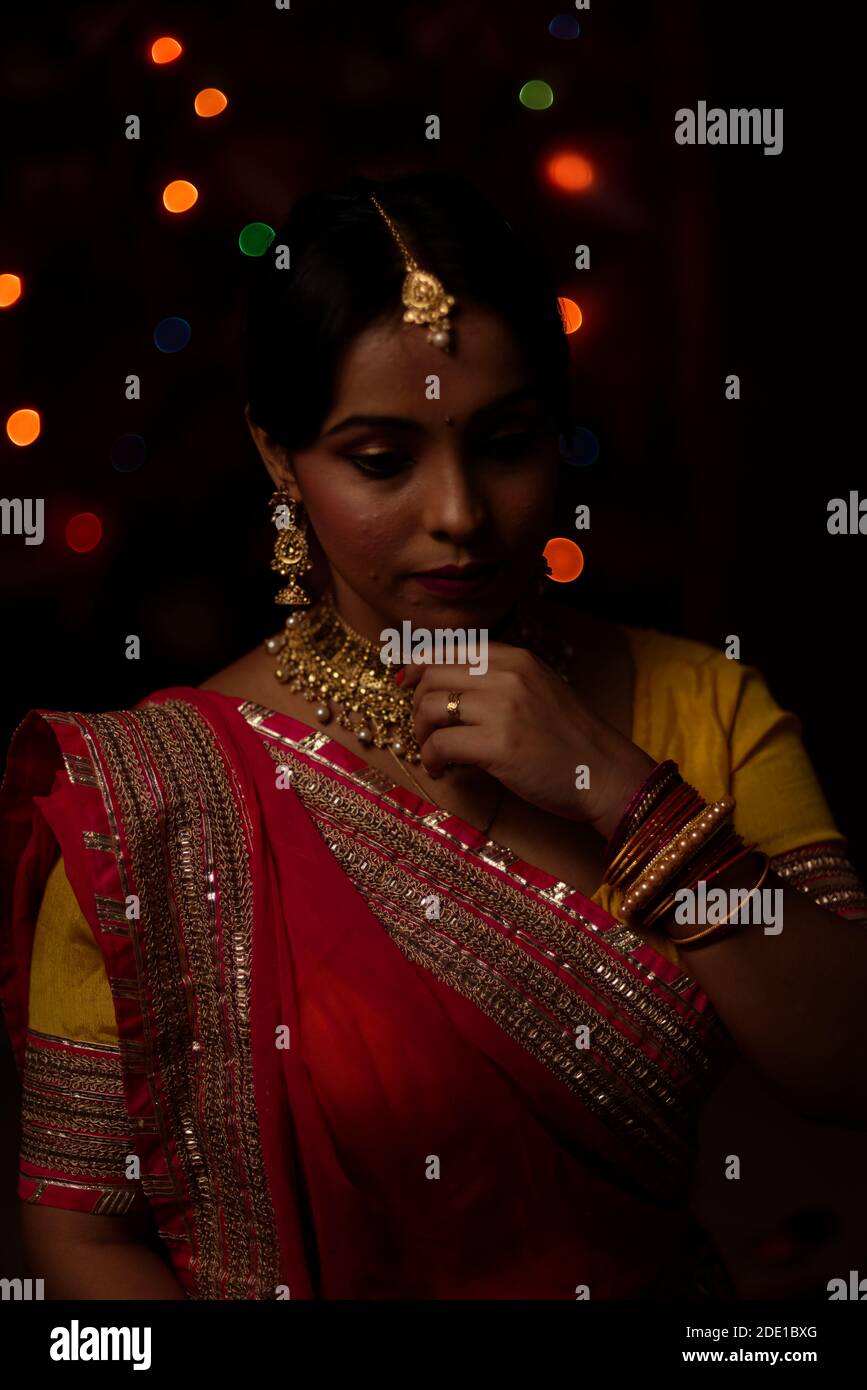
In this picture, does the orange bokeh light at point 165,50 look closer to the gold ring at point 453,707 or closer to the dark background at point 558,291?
the dark background at point 558,291

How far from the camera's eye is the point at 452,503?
57.3 inches

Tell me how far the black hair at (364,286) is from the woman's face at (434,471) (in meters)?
0.02

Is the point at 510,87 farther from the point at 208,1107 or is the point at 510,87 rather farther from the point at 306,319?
the point at 208,1107

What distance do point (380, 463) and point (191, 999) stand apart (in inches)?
23.3

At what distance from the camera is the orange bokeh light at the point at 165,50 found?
208 cm

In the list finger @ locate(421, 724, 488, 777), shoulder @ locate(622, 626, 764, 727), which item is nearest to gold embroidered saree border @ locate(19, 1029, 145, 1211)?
finger @ locate(421, 724, 488, 777)

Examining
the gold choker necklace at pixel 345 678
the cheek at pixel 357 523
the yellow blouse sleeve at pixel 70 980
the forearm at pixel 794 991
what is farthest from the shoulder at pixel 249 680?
the forearm at pixel 794 991

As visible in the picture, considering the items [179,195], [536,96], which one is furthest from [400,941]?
[536,96]

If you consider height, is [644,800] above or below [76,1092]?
above

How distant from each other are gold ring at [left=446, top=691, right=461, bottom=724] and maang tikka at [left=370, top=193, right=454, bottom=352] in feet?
1.18

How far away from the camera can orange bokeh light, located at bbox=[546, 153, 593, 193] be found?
2.29m

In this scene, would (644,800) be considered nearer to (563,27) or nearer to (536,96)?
(536,96)

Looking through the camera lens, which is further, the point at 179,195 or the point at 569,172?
the point at 569,172

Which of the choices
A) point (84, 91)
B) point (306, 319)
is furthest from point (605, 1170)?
point (84, 91)
